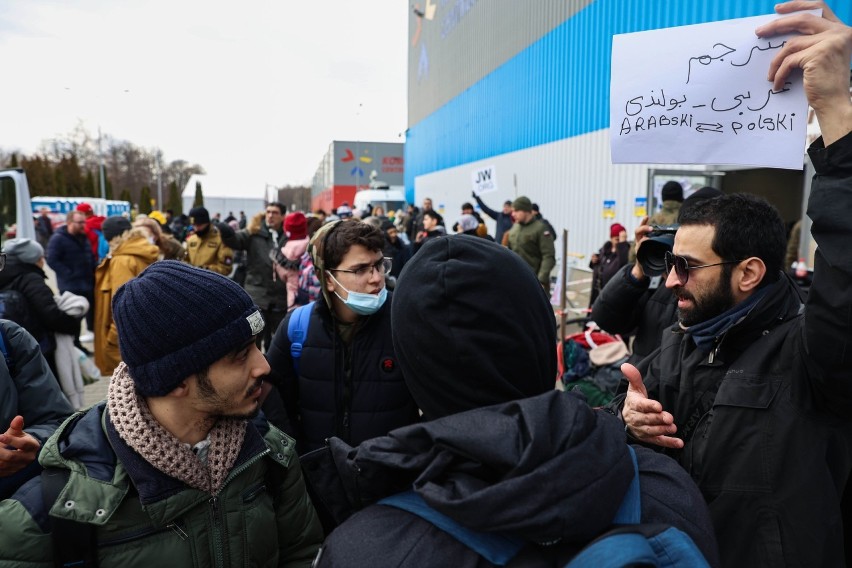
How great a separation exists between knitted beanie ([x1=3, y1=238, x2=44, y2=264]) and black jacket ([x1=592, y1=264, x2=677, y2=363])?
12.2 ft

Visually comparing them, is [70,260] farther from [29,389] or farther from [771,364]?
[771,364]

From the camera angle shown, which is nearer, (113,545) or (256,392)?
(113,545)

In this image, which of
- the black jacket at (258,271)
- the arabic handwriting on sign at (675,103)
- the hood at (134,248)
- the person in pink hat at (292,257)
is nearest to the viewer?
the arabic handwriting on sign at (675,103)

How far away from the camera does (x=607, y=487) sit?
2.95 ft

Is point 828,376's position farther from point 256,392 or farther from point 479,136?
point 479,136

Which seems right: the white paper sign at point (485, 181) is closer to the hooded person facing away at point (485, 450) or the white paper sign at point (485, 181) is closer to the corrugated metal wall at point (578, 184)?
the corrugated metal wall at point (578, 184)

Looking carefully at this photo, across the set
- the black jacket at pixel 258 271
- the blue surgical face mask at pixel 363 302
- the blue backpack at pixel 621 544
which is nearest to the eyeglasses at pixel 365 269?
the blue surgical face mask at pixel 363 302

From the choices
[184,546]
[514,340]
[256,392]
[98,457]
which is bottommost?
[184,546]

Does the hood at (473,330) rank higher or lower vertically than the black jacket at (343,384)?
higher

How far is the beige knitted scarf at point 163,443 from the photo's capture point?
154 cm

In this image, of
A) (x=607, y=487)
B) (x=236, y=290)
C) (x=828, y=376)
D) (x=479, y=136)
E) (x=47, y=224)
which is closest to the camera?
(x=607, y=487)

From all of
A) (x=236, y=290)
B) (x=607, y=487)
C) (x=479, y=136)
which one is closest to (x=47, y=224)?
(x=479, y=136)

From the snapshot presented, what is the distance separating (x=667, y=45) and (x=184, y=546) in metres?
2.26

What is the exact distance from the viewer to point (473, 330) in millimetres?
1015
